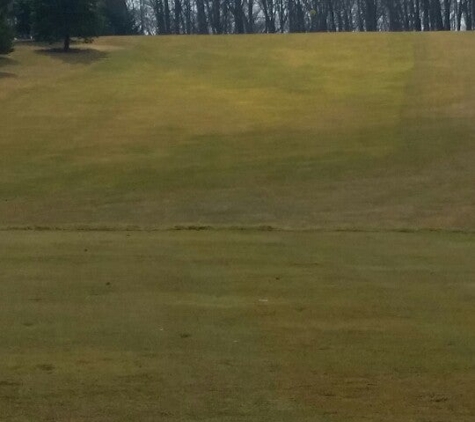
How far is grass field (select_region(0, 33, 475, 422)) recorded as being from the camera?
260 inches

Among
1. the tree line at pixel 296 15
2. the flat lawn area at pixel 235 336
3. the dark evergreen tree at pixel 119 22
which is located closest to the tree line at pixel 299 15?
the tree line at pixel 296 15

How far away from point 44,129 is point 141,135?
3.42m

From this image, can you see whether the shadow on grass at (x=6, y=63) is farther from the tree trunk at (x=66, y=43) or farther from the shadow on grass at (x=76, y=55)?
the tree trunk at (x=66, y=43)

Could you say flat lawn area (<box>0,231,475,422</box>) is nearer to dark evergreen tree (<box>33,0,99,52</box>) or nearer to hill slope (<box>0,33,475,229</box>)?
hill slope (<box>0,33,475,229</box>)

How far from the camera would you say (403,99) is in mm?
36531

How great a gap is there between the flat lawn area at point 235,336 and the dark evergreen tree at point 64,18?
3800 centimetres

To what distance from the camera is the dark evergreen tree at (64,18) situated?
49656mm

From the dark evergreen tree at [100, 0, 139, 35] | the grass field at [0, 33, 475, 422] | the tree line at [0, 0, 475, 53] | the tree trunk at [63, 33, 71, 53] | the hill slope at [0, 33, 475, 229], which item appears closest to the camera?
the grass field at [0, 33, 475, 422]

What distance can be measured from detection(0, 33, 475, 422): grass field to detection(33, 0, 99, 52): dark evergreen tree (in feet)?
15.4

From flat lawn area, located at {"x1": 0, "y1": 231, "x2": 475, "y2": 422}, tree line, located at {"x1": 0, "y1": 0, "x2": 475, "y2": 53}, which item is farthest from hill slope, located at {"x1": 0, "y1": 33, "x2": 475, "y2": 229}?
tree line, located at {"x1": 0, "y1": 0, "x2": 475, "y2": 53}

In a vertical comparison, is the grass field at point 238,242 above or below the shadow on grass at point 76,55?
below

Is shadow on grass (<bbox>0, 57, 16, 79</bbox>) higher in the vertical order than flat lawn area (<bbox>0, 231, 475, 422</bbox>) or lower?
higher

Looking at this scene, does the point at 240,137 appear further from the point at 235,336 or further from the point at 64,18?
the point at 235,336

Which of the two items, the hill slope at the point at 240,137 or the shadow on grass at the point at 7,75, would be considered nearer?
the hill slope at the point at 240,137
